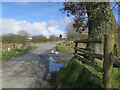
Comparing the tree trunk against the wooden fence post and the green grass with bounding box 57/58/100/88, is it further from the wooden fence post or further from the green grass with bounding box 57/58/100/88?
the wooden fence post

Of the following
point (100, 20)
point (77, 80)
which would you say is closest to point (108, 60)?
point (77, 80)

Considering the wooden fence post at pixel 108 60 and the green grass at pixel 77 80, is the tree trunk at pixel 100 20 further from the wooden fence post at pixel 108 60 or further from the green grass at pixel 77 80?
the wooden fence post at pixel 108 60

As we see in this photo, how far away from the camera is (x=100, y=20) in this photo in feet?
16.9

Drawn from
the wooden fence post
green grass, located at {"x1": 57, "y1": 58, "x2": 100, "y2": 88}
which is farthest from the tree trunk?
the wooden fence post

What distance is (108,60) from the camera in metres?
2.49

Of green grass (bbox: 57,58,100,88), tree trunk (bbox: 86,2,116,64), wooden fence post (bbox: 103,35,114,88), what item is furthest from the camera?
tree trunk (bbox: 86,2,116,64)

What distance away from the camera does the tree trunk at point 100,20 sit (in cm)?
505

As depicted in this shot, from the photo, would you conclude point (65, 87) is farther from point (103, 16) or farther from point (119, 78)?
point (103, 16)

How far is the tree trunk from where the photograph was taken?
5053 mm

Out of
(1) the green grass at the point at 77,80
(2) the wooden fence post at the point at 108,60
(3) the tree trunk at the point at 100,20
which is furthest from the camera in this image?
(3) the tree trunk at the point at 100,20

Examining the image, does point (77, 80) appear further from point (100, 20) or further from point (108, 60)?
point (100, 20)

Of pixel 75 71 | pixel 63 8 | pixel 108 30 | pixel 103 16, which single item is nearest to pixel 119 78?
pixel 75 71

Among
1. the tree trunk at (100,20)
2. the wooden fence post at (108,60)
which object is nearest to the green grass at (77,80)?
the wooden fence post at (108,60)

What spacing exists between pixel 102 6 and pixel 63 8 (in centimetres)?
188
